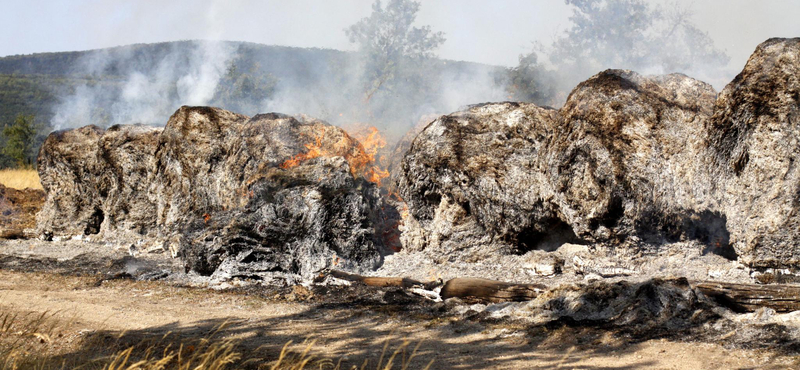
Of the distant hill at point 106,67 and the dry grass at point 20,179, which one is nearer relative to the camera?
the dry grass at point 20,179

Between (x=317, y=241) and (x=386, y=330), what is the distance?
387 centimetres

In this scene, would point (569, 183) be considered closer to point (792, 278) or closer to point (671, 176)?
point (671, 176)

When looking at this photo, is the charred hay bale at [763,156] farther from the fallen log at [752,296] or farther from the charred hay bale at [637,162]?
the fallen log at [752,296]

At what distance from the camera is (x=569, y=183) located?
9773 mm

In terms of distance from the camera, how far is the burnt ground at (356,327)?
5.77m

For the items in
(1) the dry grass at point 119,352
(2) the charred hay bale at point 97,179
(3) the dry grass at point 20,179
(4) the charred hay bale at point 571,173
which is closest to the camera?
(1) the dry grass at point 119,352

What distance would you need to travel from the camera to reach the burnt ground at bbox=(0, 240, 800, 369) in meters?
5.77

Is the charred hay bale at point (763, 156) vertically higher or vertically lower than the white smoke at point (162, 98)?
lower

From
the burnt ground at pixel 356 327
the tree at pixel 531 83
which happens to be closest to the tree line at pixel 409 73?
the tree at pixel 531 83

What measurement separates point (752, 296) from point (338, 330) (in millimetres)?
4491

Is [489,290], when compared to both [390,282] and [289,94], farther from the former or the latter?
[289,94]

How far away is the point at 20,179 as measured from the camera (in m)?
26.2

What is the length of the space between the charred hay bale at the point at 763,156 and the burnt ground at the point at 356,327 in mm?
2019

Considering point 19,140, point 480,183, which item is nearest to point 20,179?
point 19,140
